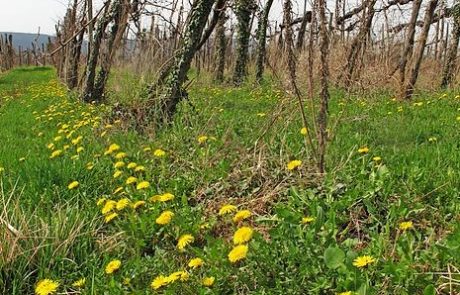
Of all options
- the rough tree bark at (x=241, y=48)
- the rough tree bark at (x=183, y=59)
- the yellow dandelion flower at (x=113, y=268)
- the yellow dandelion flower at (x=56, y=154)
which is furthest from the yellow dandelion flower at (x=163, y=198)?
the rough tree bark at (x=241, y=48)

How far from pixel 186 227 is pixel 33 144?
292 cm

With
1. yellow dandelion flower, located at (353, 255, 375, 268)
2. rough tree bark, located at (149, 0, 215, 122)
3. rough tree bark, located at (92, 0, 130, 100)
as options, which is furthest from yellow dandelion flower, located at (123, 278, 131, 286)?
rough tree bark, located at (92, 0, 130, 100)

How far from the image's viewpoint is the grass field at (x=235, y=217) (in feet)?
6.57

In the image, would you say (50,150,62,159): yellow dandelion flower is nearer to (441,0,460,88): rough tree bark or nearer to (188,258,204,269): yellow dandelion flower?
(188,258,204,269): yellow dandelion flower

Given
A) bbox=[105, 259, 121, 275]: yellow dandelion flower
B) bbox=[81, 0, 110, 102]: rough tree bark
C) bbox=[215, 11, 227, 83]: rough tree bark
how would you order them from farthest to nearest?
bbox=[215, 11, 227, 83]: rough tree bark
bbox=[81, 0, 110, 102]: rough tree bark
bbox=[105, 259, 121, 275]: yellow dandelion flower

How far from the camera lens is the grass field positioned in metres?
2.00

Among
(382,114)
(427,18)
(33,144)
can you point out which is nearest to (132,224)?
(33,144)

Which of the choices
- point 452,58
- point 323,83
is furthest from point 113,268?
point 452,58

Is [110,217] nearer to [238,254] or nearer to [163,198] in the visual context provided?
[163,198]

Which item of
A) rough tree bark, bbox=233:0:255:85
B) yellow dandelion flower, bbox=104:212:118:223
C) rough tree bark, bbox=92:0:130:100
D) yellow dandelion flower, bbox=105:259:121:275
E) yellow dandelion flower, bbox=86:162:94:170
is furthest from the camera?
rough tree bark, bbox=233:0:255:85

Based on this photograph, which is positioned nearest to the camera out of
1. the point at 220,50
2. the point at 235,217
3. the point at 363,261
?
the point at 363,261

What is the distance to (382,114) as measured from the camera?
5.87 metres

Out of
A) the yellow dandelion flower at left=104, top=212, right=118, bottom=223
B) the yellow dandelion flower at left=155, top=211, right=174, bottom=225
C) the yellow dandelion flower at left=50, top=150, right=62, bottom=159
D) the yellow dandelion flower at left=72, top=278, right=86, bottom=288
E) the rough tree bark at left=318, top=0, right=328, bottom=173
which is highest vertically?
the rough tree bark at left=318, top=0, right=328, bottom=173

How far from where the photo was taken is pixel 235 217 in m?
2.32
